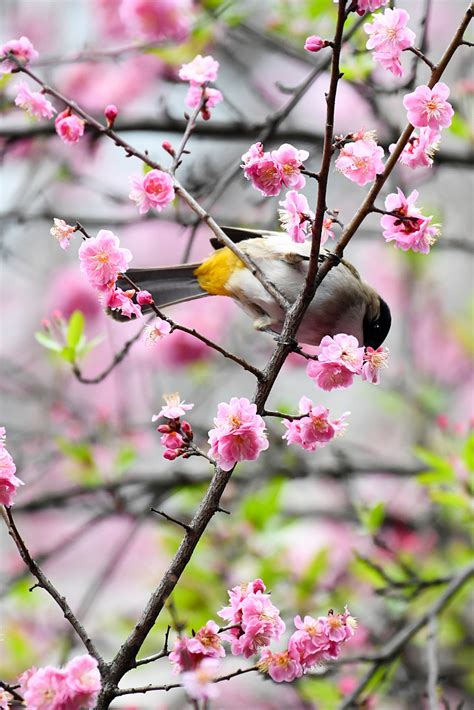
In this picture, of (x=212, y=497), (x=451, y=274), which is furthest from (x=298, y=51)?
(x=451, y=274)

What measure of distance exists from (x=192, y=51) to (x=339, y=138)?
2.35 m

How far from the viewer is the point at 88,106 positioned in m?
5.27

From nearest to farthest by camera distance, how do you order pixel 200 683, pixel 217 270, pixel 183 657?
pixel 200 683 < pixel 183 657 < pixel 217 270

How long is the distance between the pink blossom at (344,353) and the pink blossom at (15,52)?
36.6 inches

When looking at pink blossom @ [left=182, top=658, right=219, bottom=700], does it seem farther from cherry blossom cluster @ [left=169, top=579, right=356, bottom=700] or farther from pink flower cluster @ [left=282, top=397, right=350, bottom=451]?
pink flower cluster @ [left=282, top=397, right=350, bottom=451]

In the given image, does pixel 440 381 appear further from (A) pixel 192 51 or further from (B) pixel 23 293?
(B) pixel 23 293

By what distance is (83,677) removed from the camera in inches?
52.7

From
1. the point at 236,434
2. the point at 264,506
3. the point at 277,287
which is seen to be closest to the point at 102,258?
the point at 236,434

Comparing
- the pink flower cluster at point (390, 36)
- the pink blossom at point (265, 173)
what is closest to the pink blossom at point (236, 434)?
the pink blossom at point (265, 173)

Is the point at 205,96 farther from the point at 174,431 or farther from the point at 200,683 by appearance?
the point at 200,683

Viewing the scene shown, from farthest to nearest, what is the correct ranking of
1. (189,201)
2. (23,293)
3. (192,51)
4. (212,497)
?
(23,293)
(192,51)
(189,201)
(212,497)

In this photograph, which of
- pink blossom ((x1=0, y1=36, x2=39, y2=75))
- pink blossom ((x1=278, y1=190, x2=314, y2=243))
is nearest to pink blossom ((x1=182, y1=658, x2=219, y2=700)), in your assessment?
pink blossom ((x1=278, y1=190, x2=314, y2=243))

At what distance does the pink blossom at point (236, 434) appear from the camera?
1500 mm

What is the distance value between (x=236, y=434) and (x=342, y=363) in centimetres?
24
